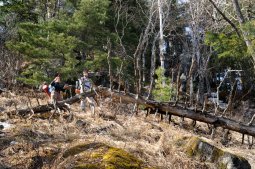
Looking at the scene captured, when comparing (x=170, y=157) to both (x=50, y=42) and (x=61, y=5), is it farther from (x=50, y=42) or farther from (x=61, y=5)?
(x=61, y=5)

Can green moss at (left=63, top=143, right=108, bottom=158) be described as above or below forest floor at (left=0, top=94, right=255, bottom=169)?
above

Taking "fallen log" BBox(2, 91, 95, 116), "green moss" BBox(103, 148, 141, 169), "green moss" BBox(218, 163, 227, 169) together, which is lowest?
"green moss" BBox(218, 163, 227, 169)

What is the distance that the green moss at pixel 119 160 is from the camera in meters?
4.91

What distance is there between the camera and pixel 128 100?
8.09 meters

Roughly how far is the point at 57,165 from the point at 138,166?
119cm

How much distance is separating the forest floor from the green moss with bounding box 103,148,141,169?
41 centimetres

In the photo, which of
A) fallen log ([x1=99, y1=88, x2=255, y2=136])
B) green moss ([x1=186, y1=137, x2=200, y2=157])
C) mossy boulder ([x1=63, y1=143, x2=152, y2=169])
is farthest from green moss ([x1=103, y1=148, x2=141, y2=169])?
fallen log ([x1=99, y1=88, x2=255, y2=136])

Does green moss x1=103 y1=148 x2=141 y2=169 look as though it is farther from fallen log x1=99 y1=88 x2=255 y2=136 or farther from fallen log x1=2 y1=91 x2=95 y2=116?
fallen log x1=2 y1=91 x2=95 y2=116

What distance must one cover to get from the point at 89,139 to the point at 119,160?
1.53m

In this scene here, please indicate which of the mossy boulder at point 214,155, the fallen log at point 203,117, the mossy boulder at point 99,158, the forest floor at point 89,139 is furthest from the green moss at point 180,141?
the mossy boulder at point 99,158

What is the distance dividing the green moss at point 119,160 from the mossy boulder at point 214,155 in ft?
4.51

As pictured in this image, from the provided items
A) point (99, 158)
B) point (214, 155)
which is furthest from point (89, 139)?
point (214, 155)

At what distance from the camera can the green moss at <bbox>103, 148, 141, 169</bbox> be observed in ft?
16.1

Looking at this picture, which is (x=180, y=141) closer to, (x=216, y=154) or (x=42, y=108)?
(x=216, y=154)
